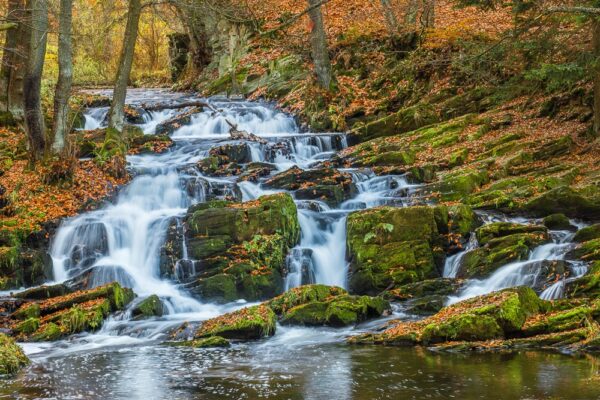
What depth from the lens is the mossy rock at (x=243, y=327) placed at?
10.1m

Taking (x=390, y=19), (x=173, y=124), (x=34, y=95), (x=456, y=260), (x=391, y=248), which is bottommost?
(x=456, y=260)

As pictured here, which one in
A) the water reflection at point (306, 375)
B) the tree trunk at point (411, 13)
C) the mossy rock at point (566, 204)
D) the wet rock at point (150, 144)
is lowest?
the water reflection at point (306, 375)

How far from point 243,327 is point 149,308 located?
2.17 meters

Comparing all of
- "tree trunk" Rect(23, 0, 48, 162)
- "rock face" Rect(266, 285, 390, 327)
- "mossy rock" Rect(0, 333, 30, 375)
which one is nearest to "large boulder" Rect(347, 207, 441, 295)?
"rock face" Rect(266, 285, 390, 327)

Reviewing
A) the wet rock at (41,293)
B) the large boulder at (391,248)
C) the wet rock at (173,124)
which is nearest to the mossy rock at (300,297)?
the large boulder at (391,248)

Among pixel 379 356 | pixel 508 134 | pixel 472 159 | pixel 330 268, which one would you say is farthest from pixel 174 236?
pixel 508 134

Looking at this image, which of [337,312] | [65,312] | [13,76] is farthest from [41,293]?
[13,76]

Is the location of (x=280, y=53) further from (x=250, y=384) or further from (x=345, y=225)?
(x=250, y=384)

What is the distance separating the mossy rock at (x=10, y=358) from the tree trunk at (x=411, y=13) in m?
17.9

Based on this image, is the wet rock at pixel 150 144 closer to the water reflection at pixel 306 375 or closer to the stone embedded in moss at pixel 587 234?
the water reflection at pixel 306 375

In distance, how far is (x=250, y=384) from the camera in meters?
7.51

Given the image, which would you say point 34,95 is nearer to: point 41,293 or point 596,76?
point 41,293

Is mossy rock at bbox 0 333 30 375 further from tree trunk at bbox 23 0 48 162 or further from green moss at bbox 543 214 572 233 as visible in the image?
green moss at bbox 543 214 572 233

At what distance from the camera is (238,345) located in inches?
383
